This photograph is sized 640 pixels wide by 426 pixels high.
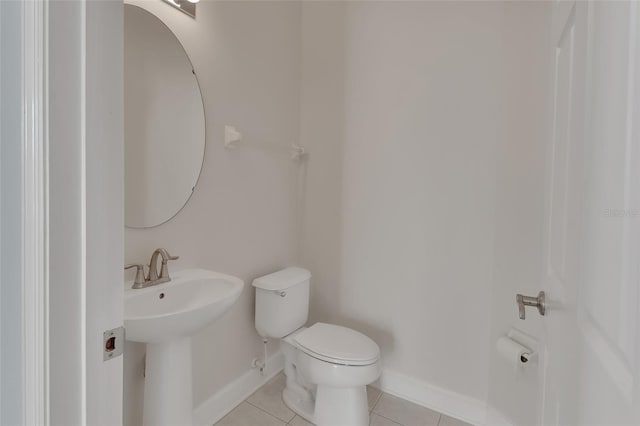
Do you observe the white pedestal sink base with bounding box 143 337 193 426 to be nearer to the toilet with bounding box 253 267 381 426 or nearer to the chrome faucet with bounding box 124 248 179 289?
the chrome faucet with bounding box 124 248 179 289

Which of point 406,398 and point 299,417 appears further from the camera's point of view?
point 406,398

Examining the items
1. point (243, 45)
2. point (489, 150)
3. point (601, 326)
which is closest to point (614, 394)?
point (601, 326)

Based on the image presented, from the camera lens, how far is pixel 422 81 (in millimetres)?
1757

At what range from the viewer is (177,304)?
132cm

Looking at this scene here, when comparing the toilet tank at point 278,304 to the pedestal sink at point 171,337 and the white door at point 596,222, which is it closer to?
the pedestal sink at point 171,337

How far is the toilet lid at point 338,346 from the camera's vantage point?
1.48 metres

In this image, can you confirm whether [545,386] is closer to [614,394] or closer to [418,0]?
Result: [614,394]

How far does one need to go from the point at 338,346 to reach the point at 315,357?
0.42ft

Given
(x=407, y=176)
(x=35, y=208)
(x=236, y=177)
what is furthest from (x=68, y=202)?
(x=407, y=176)

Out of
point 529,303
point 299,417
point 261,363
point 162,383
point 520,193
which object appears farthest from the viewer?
point 261,363

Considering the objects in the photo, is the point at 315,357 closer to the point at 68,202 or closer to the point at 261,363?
the point at 261,363

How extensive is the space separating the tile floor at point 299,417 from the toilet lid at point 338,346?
44cm

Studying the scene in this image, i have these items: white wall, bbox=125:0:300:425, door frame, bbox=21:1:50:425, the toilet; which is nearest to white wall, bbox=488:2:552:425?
the toilet

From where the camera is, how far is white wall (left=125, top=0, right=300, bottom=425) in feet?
4.68
